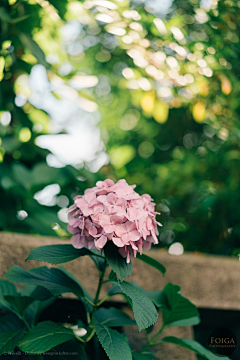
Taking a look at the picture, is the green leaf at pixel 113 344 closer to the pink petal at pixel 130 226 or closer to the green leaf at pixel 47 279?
the green leaf at pixel 47 279

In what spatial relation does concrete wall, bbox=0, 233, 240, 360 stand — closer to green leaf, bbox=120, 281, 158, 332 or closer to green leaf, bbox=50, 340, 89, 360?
green leaf, bbox=50, 340, 89, 360

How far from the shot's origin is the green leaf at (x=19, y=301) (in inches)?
25.8

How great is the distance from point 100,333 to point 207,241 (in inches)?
50.5

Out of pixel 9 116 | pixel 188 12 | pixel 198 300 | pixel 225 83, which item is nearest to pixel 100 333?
pixel 198 300

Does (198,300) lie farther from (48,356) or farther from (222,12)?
(222,12)

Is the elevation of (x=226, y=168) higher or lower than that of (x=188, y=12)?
lower

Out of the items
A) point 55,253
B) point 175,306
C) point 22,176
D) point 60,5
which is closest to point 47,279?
point 55,253

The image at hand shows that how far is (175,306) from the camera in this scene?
0.72 meters

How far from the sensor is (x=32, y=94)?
130 cm

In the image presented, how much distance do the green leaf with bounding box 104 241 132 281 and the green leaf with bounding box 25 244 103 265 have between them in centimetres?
6

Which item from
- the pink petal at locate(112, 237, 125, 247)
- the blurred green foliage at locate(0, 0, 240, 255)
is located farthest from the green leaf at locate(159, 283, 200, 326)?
the blurred green foliage at locate(0, 0, 240, 255)

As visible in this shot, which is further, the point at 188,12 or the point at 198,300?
the point at 188,12

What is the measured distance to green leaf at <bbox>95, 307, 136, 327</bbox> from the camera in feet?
2.25

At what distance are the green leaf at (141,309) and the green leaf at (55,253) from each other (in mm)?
111
